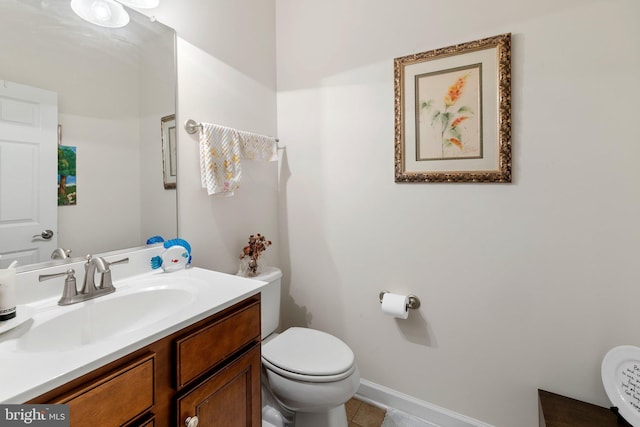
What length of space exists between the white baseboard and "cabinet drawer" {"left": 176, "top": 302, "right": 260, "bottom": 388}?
1.00 m

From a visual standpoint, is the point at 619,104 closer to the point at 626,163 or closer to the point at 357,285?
the point at 626,163

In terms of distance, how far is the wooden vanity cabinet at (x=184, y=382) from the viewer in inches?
24.4

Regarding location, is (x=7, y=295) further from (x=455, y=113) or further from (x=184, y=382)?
(x=455, y=113)

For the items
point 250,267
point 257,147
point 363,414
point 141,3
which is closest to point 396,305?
point 363,414

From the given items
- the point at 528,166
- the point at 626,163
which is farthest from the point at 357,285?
the point at 626,163

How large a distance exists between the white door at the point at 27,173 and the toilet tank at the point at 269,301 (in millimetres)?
877

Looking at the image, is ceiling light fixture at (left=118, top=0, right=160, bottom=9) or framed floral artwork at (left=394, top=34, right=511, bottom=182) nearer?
ceiling light fixture at (left=118, top=0, right=160, bottom=9)

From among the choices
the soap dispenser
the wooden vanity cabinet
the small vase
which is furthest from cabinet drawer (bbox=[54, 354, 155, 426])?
the small vase

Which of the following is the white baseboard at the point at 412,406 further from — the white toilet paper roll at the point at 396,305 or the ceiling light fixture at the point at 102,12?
the ceiling light fixture at the point at 102,12

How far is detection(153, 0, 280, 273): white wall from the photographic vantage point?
139 cm

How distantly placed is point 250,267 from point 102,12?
4.07 feet

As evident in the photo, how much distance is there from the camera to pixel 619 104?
3.75 feet

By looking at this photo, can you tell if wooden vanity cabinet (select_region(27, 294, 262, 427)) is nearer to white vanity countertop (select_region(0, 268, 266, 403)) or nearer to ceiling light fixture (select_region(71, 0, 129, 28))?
white vanity countertop (select_region(0, 268, 266, 403))

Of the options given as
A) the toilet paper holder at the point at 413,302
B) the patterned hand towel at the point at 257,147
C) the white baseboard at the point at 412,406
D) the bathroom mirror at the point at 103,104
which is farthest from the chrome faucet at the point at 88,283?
the white baseboard at the point at 412,406
